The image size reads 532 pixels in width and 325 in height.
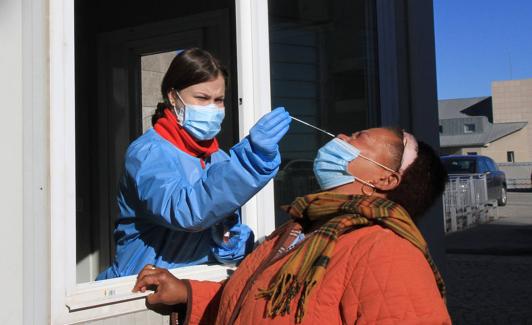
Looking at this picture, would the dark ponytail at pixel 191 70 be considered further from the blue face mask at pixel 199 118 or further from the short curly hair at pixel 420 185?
the short curly hair at pixel 420 185

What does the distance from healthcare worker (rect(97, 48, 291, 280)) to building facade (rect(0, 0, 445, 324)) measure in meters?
0.13

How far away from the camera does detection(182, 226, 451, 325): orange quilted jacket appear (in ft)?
5.30

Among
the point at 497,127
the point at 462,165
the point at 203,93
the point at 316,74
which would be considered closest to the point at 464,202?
the point at 462,165

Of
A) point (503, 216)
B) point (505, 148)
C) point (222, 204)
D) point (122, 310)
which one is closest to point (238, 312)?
point (222, 204)

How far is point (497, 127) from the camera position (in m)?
56.4

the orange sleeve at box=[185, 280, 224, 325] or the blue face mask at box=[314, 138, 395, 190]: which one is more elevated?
the blue face mask at box=[314, 138, 395, 190]

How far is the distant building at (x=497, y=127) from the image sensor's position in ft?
180

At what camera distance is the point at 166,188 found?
219 cm

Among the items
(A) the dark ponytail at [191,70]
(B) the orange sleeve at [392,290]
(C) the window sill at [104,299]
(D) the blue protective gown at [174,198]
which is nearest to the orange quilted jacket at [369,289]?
(B) the orange sleeve at [392,290]

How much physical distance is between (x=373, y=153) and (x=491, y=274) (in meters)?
9.06

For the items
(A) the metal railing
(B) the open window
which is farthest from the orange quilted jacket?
(A) the metal railing

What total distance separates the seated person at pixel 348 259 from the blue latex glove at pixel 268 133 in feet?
0.53

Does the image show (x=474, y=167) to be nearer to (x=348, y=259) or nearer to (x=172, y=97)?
(x=172, y=97)

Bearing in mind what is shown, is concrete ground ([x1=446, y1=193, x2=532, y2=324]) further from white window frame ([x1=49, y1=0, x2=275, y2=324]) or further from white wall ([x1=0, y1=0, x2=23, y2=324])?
white wall ([x1=0, y1=0, x2=23, y2=324])
